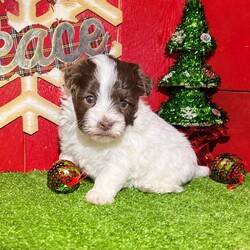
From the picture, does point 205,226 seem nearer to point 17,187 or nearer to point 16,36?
point 17,187

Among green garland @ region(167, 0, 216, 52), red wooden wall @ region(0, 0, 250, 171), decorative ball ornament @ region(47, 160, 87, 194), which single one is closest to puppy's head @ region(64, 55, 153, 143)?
decorative ball ornament @ region(47, 160, 87, 194)

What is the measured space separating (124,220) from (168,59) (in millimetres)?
2309

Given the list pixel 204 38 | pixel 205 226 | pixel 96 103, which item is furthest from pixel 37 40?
pixel 205 226

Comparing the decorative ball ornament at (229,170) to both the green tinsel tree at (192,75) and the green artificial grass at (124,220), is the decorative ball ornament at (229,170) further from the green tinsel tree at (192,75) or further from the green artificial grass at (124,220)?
the green tinsel tree at (192,75)

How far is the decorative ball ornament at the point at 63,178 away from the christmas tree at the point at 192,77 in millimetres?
1318

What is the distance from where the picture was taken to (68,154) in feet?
13.1

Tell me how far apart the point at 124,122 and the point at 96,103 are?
10.6 inches

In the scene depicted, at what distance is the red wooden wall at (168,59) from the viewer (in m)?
4.31

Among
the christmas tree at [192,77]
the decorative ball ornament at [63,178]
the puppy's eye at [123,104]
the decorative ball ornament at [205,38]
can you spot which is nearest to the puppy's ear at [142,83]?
the puppy's eye at [123,104]

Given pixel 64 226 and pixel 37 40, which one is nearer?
pixel 64 226

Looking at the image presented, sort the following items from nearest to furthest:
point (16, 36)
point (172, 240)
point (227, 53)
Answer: point (172, 240) < point (16, 36) < point (227, 53)

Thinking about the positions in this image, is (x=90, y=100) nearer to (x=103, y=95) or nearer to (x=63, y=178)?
(x=103, y=95)

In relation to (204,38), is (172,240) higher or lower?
lower

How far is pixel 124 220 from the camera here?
2.93m
